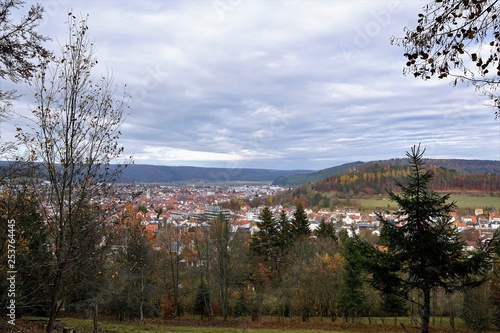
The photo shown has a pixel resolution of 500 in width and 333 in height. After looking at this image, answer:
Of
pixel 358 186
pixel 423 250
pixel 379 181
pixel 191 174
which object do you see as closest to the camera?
pixel 423 250

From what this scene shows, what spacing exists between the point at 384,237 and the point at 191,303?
68.2ft

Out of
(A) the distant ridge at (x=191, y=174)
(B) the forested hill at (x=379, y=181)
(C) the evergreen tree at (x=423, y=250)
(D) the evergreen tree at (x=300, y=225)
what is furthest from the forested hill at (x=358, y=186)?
(C) the evergreen tree at (x=423, y=250)

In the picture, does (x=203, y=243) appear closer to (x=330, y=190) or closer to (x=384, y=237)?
(x=384, y=237)

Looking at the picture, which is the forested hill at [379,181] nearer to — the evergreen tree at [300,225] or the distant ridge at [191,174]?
the distant ridge at [191,174]

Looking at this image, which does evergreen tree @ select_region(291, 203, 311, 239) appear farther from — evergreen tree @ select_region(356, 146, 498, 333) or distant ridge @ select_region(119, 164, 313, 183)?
distant ridge @ select_region(119, 164, 313, 183)

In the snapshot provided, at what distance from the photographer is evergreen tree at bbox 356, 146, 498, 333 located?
7887 millimetres

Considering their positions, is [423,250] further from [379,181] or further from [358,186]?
[358,186]

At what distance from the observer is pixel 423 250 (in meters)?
7.99

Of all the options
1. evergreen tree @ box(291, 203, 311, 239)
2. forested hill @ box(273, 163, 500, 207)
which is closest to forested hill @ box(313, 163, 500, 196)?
forested hill @ box(273, 163, 500, 207)

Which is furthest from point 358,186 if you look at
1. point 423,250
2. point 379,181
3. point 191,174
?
point 423,250

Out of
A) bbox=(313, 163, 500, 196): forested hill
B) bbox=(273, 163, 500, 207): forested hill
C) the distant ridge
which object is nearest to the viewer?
bbox=(313, 163, 500, 196): forested hill

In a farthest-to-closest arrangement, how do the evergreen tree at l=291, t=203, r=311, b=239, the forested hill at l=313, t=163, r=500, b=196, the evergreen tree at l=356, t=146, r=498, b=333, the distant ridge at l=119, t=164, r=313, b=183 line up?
the distant ridge at l=119, t=164, r=313, b=183 < the forested hill at l=313, t=163, r=500, b=196 < the evergreen tree at l=291, t=203, r=311, b=239 < the evergreen tree at l=356, t=146, r=498, b=333

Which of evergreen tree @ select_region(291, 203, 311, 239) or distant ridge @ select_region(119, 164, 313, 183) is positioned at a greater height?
distant ridge @ select_region(119, 164, 313, 183)

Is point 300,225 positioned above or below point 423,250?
below
